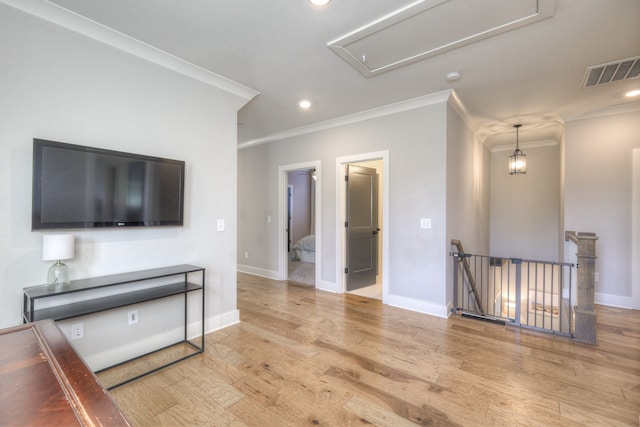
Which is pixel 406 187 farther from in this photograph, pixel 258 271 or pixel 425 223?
pixel 258 271

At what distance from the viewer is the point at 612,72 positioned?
117 inches

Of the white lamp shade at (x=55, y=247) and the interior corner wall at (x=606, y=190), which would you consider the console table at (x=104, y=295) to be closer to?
the white lamp shade at (x=55, y=247)

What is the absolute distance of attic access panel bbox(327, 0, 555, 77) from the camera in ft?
6.66

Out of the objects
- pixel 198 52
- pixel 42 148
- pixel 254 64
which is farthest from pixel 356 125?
pixel 42 148

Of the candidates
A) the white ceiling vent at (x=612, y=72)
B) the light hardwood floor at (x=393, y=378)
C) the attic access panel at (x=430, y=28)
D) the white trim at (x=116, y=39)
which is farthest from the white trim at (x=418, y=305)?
the white trim at (x=116, y=39)

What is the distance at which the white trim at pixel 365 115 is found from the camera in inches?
141

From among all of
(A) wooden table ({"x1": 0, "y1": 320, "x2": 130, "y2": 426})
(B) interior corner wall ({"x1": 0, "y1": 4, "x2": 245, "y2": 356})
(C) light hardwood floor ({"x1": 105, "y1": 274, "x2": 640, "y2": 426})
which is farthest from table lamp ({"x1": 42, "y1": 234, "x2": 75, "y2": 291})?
(A) wooden table ({"x1": 0, "y1": 320, "x2": 130, "y2": 426})

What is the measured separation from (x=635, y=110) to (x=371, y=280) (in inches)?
174

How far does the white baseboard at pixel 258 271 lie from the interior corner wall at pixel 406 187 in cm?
110

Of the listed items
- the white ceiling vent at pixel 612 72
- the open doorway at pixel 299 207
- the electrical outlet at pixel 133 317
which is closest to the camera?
the electrical outlet at pixel 133 317

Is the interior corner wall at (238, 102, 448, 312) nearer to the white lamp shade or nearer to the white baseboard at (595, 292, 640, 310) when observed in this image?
the white baseboard at (595, 292, 640, 310)

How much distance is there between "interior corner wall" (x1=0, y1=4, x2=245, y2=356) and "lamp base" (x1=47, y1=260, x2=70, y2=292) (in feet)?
0.40

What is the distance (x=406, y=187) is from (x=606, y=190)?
2.97 m

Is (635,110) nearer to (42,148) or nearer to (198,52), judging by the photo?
(198,52)
